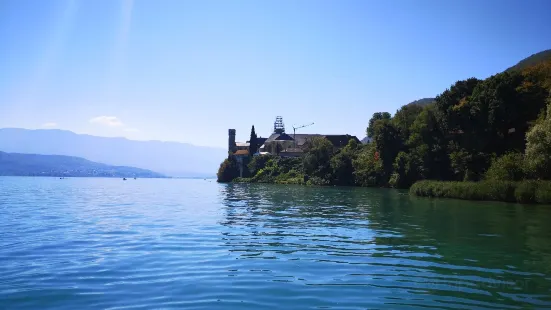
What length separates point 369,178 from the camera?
102m

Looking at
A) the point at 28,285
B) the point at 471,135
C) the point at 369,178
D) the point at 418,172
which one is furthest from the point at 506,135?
the point at 28,285

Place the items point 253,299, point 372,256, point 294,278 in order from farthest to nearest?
point 372,256, point 294,278, point 253,299

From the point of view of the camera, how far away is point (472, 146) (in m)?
73.2

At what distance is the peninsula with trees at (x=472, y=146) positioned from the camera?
5172cm

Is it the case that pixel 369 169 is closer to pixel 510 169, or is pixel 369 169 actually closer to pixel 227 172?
pixel 510 169

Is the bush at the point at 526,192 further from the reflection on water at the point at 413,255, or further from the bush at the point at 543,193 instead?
the reflection on water at the point at 413,255

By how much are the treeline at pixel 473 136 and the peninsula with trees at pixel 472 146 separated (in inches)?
4.5

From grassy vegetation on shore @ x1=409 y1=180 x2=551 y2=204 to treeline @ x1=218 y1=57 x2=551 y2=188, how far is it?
370 centimetres

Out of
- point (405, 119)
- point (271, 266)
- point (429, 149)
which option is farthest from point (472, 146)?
point (271, 266)

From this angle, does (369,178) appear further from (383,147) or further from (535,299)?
(535,299)

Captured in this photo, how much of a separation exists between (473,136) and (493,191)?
72.9 feet

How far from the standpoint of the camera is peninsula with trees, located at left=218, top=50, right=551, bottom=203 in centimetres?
5172

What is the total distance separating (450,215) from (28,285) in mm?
31695

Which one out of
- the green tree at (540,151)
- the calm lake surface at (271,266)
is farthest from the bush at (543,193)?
the calm lake surface at (271,266)
